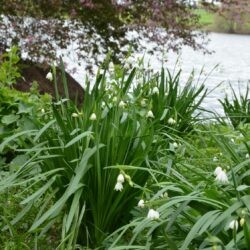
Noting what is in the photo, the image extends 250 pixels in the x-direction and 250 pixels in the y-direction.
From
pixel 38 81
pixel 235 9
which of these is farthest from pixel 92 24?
pixel 235 9

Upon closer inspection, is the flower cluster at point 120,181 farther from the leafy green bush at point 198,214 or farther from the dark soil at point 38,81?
the dark soil at point 38,81

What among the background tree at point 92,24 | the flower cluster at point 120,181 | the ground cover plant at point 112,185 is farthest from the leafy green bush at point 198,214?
the background tree at point 92,24

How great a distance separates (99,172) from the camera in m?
2.96

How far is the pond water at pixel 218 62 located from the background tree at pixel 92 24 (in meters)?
1.83

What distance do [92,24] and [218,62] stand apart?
1167cm

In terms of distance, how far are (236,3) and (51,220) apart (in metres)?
6.42

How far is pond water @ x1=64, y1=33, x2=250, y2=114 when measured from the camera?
13.4 metres

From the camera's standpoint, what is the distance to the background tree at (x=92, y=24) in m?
7.55

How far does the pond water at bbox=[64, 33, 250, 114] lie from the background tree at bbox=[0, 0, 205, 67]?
183 cm

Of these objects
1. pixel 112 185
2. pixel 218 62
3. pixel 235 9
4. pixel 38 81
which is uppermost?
pixel 235 9

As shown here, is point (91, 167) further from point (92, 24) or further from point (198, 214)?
point (92, 24)

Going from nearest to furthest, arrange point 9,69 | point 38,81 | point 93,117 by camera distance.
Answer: point 93,117 < point 9,69 < point 38,81

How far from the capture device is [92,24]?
27.6 feet

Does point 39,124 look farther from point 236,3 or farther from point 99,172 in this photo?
point 236,3
